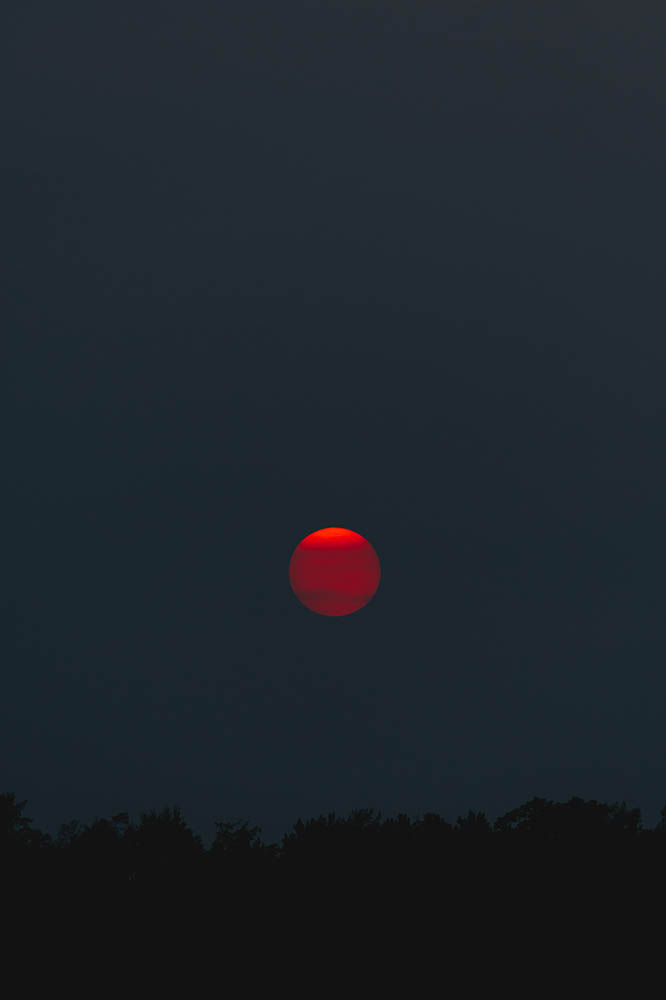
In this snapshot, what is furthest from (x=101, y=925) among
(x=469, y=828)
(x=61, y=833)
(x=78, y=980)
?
(x=61, y=833)

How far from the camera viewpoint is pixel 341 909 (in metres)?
50.0

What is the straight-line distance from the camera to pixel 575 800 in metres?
72.8

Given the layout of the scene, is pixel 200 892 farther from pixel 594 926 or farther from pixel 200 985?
pixel 594 926

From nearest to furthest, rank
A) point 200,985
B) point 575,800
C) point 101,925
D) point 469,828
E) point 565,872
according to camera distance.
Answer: point 200,985, point 101,925, point 565,872, point 469,828, point 575,800

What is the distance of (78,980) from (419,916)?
11.7m

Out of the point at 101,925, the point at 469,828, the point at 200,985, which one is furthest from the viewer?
the point at 469,828

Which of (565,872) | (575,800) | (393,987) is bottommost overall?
(393,987)

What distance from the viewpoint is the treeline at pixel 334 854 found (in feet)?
172

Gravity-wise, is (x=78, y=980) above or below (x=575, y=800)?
below

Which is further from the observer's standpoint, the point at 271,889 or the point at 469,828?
the point at 469,828

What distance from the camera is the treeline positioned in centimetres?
5256

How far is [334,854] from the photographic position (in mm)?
53625

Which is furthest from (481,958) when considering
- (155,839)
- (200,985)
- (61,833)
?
(61,833)

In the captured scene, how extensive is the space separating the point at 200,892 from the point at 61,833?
26870 mm
